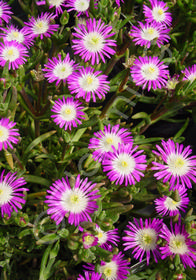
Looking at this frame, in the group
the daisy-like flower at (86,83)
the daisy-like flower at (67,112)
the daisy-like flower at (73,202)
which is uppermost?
the daisy-like flower at (86,83)

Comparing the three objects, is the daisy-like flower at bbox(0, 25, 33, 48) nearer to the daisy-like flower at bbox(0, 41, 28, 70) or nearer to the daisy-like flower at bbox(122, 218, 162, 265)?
the daisy-like flower at bbox(0, 41, 28, 70)

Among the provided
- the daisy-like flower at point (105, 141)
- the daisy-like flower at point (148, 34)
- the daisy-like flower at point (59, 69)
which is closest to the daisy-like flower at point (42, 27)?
the daisy-like flower at point (59, 69)

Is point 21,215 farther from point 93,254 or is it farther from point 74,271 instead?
point 74,271

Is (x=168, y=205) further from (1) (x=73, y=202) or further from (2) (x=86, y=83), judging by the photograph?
(2) (x=86, y=83)

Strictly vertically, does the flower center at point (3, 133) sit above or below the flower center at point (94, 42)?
below

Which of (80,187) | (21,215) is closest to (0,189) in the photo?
(21,215)

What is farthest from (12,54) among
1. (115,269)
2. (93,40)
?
(115,269)

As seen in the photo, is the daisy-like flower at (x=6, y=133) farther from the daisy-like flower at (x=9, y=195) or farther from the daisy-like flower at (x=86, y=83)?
the daisy-like flower at (x=86, y=83)
